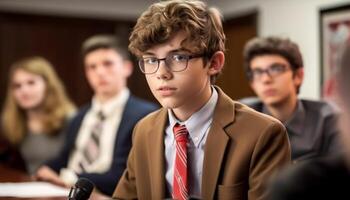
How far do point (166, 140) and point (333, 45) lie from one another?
2.93m

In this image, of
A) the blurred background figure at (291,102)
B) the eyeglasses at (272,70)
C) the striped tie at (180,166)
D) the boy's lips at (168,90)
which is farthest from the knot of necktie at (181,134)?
the eyeglasses at (272,70)

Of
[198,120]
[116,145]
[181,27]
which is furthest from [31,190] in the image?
[181,27]

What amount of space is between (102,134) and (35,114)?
2.70 ft

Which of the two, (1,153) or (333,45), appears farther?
(333,45)

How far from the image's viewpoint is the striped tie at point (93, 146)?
240 cm

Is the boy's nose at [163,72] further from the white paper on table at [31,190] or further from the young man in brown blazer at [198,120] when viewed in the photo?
the white paper on table at [31,190]

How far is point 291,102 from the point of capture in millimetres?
1896

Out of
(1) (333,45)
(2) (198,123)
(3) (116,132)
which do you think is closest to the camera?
(2) (198,123)

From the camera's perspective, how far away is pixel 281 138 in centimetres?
112

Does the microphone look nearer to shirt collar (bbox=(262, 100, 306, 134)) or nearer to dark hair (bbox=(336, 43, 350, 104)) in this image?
dark hair (bbox=(336, 43, 350, 104))

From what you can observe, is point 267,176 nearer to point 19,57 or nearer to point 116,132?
point 116,132

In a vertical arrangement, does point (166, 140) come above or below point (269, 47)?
below

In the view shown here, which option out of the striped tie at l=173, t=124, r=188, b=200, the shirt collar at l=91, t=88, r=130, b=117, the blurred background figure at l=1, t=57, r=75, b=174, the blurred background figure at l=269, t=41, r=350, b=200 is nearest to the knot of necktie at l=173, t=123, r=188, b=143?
the striped tie at l=173, t=124, r=188, b=200

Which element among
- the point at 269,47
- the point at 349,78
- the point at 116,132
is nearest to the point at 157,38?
the point at 349,78
